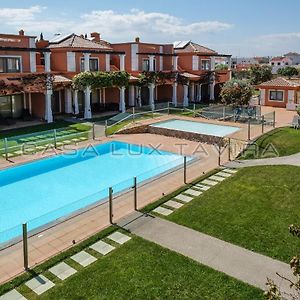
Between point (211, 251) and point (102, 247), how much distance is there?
3.06m

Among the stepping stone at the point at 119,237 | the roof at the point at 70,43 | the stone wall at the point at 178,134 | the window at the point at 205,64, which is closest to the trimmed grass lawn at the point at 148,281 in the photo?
the stepping stone at the point at 119,237

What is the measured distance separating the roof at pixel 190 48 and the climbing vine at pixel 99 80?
14.8 m

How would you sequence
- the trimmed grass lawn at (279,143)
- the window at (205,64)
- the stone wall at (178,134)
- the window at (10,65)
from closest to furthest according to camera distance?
1. the trimmed grass lawn at (279,143)
2. the stone wall at (178,134)
3. the window at (10,65)
4. the window at (205,64)

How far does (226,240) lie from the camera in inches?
424

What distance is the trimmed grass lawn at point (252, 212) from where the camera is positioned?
10648 mm

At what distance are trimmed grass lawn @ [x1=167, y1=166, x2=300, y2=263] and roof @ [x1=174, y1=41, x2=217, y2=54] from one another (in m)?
32.7

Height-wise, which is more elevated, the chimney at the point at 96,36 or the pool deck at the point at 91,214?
the chimney at the point at 96,36

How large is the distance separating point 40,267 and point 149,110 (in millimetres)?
23546

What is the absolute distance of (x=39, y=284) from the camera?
28.7ft

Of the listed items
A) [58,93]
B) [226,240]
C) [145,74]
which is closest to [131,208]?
[226,240]

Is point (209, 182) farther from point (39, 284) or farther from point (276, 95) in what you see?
point (276, 95)

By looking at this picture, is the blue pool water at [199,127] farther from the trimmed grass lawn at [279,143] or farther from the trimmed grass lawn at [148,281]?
the trimmed grass lawn at [148,281]

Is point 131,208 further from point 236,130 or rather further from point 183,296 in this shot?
point 236,130

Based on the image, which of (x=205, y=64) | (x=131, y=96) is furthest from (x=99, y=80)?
(x=205, y=64)
